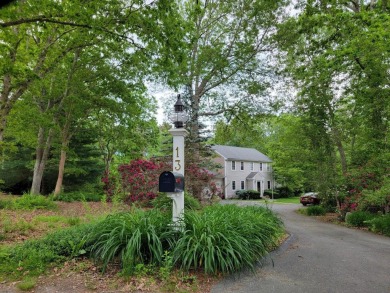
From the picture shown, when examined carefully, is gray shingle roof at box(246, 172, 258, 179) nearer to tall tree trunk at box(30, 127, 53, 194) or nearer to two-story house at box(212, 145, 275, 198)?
two-story house at box(212, 145, 275, 198)

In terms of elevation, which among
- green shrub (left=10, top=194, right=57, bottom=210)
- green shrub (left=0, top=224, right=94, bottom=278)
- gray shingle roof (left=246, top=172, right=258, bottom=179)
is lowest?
green shrub (left=0, top=224, right=94, bottom=278)

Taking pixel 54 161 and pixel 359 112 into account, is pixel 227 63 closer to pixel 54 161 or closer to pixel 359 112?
pixel 359 112

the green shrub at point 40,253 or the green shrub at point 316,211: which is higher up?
the green shrub at point 40,253

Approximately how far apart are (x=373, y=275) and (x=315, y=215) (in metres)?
11.5

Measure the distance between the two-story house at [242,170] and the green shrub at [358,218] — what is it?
19.5 m

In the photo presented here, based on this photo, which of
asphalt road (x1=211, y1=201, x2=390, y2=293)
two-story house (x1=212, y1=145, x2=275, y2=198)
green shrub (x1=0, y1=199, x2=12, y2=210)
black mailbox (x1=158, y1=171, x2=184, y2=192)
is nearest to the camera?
asphalt road (x1=211, y1=201, x2=390, y2=293)

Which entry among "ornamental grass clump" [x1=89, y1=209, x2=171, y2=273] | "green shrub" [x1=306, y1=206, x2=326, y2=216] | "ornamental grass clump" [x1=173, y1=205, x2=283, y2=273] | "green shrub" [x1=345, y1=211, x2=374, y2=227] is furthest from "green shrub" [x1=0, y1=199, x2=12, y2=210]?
"green shrub" [x1=306, y1=206, x2=326, y2=216]

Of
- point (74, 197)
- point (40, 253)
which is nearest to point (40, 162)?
point (74, 197)

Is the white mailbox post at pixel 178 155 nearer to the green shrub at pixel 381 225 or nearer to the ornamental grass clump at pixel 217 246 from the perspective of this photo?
the ornamental grass clump at pixel 217 246

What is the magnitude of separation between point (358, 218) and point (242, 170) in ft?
74.9

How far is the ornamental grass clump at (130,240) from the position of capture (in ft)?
12.7

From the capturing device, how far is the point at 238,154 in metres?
34.1

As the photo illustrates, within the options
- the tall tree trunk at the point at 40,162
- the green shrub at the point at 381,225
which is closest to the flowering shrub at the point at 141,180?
the tall tree trunk at the point at 40,162

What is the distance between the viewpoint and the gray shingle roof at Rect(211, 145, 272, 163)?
32375mm
